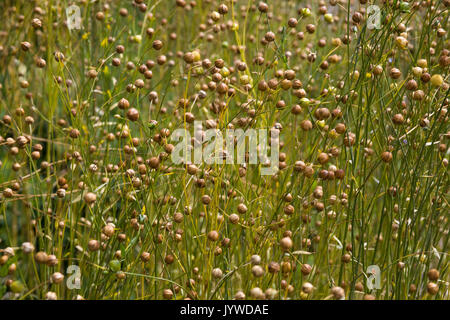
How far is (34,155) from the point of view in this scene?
3.90 ft

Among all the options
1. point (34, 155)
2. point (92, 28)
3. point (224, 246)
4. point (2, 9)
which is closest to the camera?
Answer: point (224, 246)

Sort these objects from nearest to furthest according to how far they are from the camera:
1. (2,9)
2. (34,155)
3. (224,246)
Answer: (224,246) → (34,155) → (2,9)

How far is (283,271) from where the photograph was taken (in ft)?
3.23

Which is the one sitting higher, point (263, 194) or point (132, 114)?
point (132, 114)

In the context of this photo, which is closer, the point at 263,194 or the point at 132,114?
the point at 132,114

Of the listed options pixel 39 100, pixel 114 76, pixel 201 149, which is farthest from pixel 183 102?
pixel 39 100
